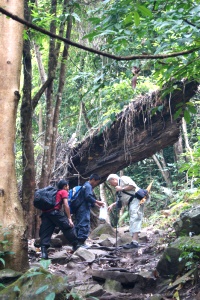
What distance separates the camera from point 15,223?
5.55 m

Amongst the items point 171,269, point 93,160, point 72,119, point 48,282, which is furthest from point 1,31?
point 72,119

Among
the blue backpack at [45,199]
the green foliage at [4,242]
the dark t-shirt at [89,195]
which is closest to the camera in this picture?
the green foliage at [4,242]

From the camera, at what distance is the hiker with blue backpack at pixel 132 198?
8836 mm

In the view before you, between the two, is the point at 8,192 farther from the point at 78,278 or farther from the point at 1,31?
the point at 1,31

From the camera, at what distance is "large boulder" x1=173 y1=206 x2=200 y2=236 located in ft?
20.6

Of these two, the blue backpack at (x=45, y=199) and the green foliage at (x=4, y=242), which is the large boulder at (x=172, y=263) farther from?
the blue backpack at (x=45, y=199)

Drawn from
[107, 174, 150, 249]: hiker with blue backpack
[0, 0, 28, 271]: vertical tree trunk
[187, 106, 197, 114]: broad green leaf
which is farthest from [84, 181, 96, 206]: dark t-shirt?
[187, 106, 197, 114]: broad green leaf

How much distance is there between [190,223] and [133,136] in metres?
4.30

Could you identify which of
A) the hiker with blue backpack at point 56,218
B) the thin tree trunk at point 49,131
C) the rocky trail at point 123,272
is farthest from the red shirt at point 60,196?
the thin tree trunk at point 49,131

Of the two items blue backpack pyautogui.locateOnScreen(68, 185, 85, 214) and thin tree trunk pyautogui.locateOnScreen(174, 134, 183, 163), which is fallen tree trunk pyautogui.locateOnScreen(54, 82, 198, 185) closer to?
blue backpack pyautogui.locateOnScreen(68, 185, 85, 214)

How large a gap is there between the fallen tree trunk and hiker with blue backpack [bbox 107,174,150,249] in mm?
1603

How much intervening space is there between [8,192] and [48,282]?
180 centimetres

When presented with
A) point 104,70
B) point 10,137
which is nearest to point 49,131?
point 10,137

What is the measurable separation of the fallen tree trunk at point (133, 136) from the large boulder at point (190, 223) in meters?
3.59
